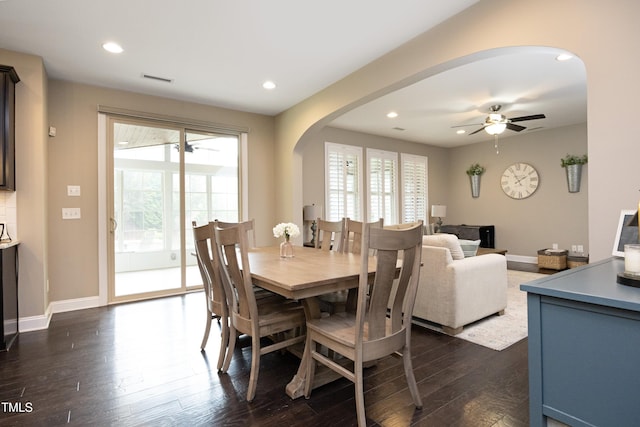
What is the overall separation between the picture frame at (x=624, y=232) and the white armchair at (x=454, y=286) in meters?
1.41

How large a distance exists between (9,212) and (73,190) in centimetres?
77

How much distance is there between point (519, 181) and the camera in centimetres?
713

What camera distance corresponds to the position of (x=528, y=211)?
7.02 meters

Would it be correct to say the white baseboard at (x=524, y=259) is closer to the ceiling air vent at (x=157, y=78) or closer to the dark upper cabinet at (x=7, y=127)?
the ceiling air vent at (x=157, y=78)

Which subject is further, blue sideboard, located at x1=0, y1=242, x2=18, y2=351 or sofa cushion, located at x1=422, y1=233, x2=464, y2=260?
sofa cushion, located at x1=422, y1=233, x2=464, y2=260

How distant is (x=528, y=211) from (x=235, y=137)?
632cm

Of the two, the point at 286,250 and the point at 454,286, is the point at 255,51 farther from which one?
the point at 454,286

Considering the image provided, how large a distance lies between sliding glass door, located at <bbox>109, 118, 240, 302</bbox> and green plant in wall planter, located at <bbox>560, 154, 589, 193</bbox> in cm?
651

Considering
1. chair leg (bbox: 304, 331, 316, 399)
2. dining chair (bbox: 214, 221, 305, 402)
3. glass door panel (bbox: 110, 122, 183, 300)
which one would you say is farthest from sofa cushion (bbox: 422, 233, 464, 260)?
glass door panel (bbox: 110, 122, 183, 300)

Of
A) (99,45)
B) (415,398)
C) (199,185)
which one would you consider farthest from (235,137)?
Answer: (415,398)

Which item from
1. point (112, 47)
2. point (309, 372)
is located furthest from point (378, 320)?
point (112, 47)

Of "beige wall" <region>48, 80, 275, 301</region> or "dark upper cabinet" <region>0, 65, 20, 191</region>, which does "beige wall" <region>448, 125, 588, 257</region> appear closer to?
"beige wall" <region>48, 80, 275, 301</region>

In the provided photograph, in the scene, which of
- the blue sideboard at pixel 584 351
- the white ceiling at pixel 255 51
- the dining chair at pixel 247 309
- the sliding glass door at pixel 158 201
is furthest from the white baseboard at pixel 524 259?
the blue sideboard at pixel 584 351

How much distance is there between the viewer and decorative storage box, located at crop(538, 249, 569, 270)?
588 cm
